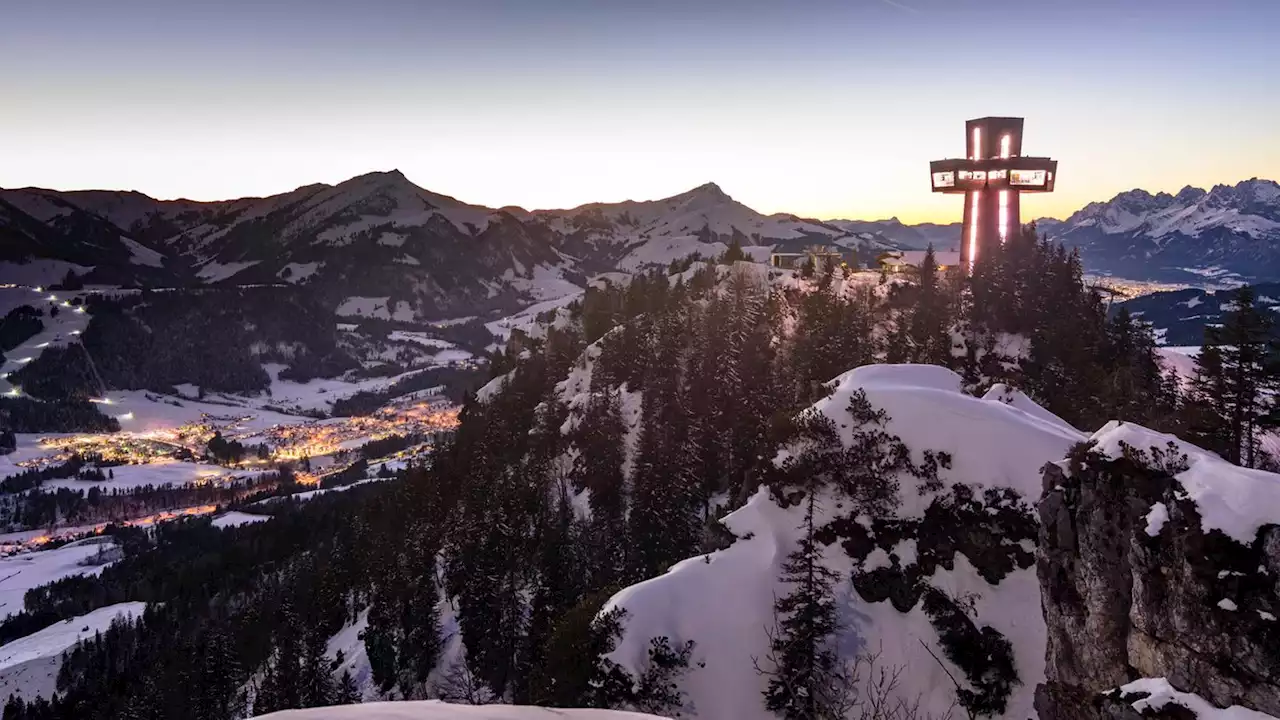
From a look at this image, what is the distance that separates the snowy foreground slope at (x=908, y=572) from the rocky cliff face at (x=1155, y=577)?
10619 mm

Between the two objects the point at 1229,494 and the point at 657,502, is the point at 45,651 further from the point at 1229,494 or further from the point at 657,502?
the point at 1229,494

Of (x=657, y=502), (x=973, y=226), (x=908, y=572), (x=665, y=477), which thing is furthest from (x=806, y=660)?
(x=973, y=226)

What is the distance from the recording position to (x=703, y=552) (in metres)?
48.8

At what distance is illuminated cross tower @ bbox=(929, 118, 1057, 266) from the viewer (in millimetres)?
97438

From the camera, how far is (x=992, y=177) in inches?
3875

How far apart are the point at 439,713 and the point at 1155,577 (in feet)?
75.1

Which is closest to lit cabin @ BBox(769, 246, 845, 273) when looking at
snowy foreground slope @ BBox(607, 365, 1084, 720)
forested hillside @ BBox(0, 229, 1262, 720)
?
forested hillside @ BBox(0, 229, 1262, 720)

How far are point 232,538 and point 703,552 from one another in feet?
532

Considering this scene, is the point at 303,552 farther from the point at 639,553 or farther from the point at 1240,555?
the point at 1240,555

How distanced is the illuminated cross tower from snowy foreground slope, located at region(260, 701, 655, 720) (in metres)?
102

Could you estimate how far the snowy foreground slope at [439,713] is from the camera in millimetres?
11570

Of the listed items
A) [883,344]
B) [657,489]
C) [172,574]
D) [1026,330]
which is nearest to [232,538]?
[172,574]

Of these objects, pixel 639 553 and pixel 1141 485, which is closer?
pixel 1141 485

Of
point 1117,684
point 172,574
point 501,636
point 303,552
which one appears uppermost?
point 1117,684
